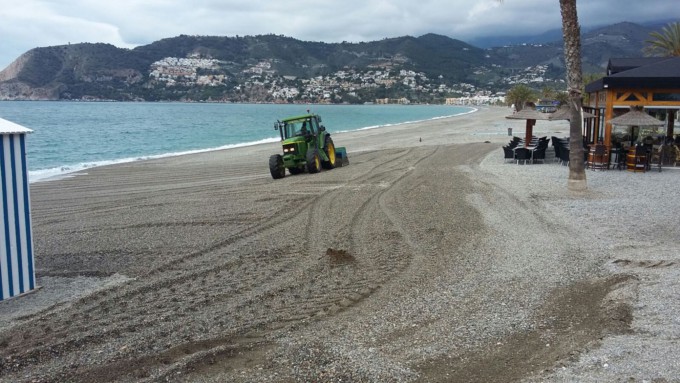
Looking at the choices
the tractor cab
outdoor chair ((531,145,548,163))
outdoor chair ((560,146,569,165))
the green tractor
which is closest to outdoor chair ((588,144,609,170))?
outdoor chair ((560,146,569,165))

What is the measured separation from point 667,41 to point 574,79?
34.9m

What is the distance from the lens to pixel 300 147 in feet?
59.9

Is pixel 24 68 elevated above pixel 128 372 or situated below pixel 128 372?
above

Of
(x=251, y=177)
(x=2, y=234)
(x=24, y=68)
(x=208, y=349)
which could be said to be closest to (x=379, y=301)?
(x=208, y=349)

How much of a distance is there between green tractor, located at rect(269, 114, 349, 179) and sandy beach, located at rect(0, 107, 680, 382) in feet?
14.1

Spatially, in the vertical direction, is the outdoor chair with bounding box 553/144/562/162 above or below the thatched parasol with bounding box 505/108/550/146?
below

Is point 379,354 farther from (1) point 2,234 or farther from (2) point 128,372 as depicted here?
(1) point 2,234

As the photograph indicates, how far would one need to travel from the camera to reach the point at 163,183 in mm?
18516

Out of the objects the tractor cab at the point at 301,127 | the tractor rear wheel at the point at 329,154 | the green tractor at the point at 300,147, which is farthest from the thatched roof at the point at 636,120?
the tractor cab at the point at 301,127

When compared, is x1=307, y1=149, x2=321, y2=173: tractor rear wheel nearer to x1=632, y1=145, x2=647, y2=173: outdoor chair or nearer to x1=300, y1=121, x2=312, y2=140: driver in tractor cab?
x1=300, y1=121, x2=312, y2=140: driver in tractor cab

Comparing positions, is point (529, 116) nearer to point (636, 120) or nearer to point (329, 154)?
point (636, 120)

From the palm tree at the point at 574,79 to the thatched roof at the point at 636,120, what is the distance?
4.08 m

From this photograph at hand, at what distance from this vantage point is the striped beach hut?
6434 mm

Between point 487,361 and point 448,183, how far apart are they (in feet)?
34.7
